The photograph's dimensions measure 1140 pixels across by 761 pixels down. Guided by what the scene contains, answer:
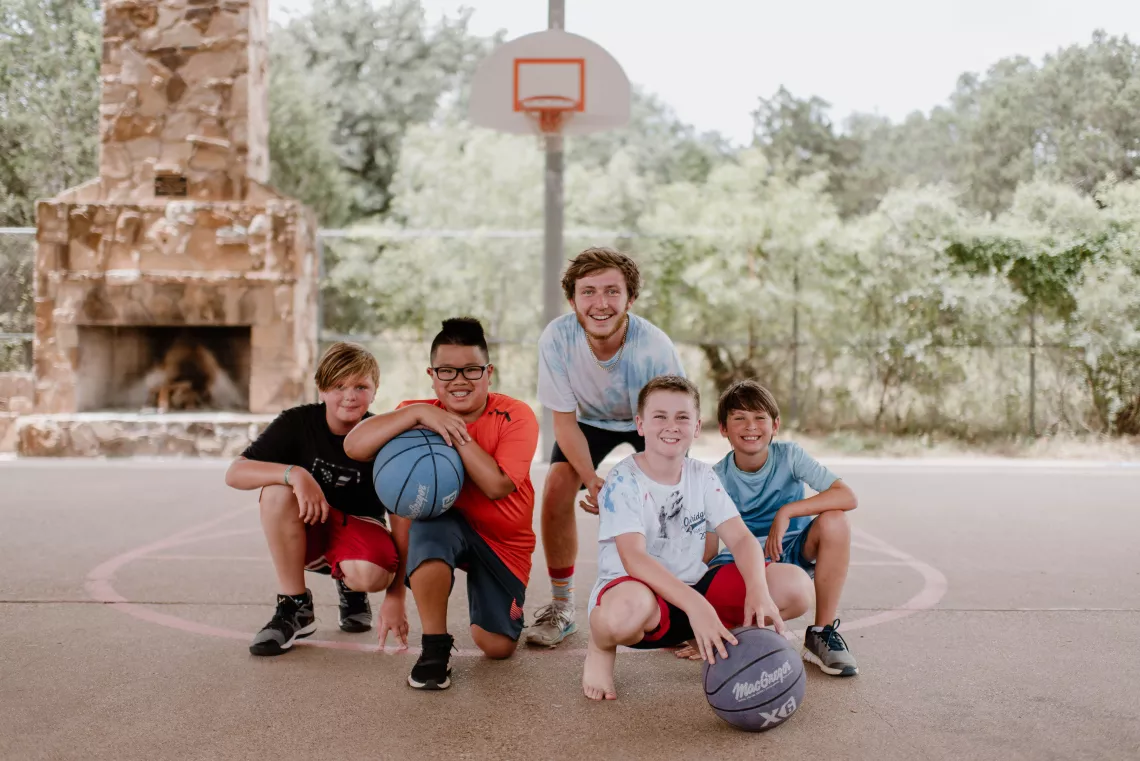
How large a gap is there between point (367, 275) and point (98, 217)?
9.48ft

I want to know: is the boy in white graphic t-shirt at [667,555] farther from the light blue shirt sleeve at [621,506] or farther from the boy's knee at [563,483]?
the boy's knee at [563,483]

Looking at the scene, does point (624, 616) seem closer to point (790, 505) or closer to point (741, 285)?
point (790, 505)

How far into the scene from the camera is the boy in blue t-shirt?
2.95m

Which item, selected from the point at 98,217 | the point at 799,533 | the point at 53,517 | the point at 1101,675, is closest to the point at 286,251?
the point at 98,217

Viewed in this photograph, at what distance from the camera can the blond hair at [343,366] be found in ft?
10.2

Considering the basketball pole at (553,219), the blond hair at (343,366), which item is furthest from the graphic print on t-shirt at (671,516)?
the basketball pole at (553,219)

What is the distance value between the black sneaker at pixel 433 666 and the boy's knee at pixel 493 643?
186mm

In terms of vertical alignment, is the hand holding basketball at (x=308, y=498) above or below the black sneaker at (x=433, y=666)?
above

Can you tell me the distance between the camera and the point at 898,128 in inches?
1028

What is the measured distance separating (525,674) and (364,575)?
0.58 meters

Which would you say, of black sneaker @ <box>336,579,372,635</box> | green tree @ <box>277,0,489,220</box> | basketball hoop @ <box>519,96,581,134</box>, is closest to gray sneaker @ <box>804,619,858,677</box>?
black sneaker @ <box>336,579,372,635</box>

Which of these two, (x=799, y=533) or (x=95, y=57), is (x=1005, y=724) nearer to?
(x=799, y=533)

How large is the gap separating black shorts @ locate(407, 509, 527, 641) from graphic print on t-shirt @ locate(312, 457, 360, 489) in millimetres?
406

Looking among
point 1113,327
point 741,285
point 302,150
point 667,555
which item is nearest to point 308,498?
point 667,555
